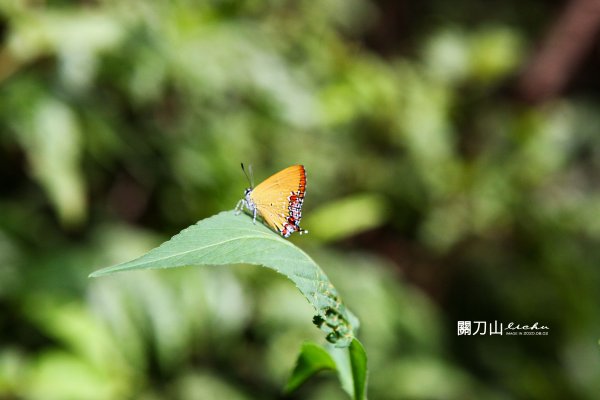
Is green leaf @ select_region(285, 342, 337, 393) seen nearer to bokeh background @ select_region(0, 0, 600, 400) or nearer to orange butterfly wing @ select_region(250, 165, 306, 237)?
orange butterfly wing @ select_region(250, 165, 306, 237)

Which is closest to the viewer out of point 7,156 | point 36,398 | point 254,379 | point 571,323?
point 36,398

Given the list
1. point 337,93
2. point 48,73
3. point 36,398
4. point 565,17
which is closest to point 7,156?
point 48,73

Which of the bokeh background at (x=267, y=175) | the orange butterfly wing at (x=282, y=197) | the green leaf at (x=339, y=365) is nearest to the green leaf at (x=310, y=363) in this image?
the green leaf at (x=339, y=365)

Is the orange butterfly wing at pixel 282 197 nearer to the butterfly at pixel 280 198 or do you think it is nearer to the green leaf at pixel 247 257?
the butterfly at pixel 280 198

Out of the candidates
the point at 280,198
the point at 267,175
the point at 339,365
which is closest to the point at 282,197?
the point at 280,198

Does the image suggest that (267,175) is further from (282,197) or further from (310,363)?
(310,363)

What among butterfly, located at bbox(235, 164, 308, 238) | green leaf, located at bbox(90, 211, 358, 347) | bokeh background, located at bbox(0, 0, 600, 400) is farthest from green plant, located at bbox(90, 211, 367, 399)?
bokeh background, located at bbox(0, 0, 600, 400)

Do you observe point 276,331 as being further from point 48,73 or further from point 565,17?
point 565,17
